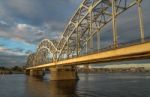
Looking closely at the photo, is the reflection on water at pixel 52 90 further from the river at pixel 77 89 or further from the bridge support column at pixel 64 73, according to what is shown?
the bridge support column at pixel 64 73

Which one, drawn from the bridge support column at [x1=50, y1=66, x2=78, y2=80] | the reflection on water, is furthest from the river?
the bridge support column at [x1=50, y1=66, x2=78, y2=80]

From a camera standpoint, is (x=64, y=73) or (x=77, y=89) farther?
(x=64, y=73)

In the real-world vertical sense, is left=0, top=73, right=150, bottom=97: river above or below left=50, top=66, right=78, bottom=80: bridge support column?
below

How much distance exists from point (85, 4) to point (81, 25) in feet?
27.4

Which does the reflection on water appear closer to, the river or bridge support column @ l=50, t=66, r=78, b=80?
the river

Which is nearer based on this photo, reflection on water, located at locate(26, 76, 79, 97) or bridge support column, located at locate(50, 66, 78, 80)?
reflection on water, located at locate(26, 76, 79, 97)

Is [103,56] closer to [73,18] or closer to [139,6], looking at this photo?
[139,6]

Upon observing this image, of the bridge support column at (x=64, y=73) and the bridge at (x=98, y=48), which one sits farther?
the bridge support column at (x=64, y=73)

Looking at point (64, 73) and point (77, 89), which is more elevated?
point (64, 73)

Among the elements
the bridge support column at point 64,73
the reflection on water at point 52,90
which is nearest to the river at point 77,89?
the reflection on water at point 52,90

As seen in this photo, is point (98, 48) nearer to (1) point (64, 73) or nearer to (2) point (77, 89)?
(2) point (77, 89)

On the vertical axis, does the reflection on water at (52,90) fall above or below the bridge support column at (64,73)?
below

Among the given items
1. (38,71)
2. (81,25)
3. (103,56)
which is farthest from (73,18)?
(38,71)

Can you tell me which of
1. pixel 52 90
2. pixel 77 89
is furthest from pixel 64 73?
pixel 52 90
